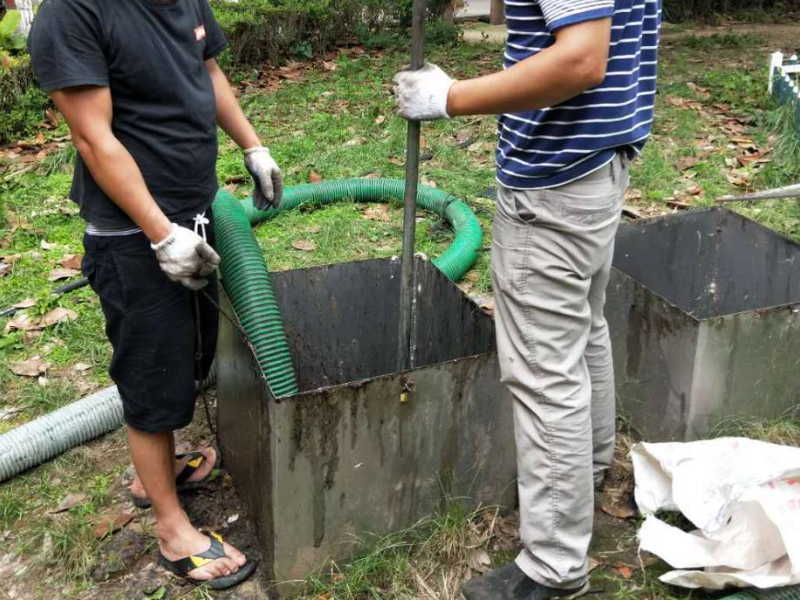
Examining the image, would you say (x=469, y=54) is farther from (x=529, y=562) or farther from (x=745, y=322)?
(x=529, y=562)

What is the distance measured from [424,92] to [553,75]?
1.19 ft

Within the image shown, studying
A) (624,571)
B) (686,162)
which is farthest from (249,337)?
(686,162)

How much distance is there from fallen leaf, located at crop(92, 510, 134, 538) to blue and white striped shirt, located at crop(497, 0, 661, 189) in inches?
62.0

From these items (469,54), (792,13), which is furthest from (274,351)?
(792,13)

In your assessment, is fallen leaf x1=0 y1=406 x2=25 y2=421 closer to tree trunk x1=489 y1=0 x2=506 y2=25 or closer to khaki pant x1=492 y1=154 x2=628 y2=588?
khaki pant x1=492 y1=154 x2=628 y2=588

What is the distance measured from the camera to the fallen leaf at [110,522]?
268 centimetres

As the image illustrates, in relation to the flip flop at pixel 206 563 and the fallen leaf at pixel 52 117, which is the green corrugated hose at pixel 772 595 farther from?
the fallen leaf at pixel 52 117

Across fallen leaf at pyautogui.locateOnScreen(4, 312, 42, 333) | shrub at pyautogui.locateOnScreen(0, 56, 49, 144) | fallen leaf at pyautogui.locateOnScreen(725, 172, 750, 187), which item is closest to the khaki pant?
fallen leaf at pyautogui.locateOnScreen(4, 312, 42, 333)

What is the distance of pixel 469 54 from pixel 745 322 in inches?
247

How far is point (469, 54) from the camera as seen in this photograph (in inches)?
336

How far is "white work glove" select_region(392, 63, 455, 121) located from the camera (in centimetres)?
210

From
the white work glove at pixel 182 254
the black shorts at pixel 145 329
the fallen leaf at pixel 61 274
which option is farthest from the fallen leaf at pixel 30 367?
the white work glove at pixel 182 254

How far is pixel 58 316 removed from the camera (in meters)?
3.87

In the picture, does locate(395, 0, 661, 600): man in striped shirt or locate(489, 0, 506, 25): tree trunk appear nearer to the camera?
locate(395, 0, 661, 600): man in striped shirt
